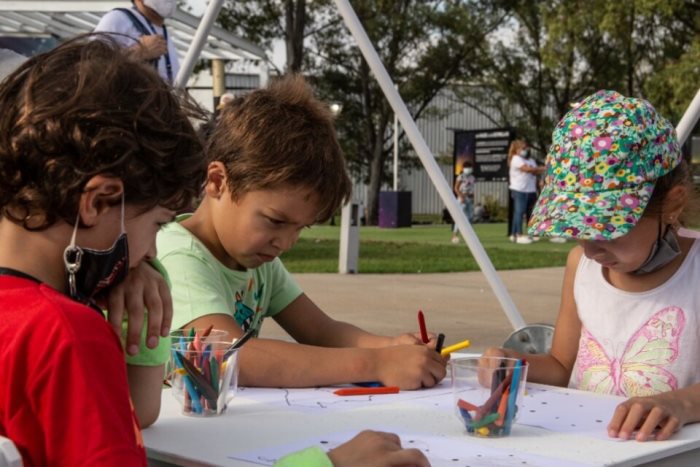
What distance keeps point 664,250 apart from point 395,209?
22.7 metres

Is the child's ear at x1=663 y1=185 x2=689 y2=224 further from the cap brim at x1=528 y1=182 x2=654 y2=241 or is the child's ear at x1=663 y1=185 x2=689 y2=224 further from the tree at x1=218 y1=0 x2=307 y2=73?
the tree at x1=218 y1=0 x2=307 y2=73

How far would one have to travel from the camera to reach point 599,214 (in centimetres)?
229

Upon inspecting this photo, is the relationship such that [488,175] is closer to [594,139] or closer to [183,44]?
[183,44]

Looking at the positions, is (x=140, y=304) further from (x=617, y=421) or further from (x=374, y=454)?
(x=617, y=421)

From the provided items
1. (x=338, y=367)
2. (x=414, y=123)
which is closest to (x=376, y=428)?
(x=338, y=367)

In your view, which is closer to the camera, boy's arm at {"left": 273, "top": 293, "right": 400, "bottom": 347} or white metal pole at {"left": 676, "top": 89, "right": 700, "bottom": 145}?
boy's arm at {"left": 273, "top": 293, "right": 400, "bottom": 347}

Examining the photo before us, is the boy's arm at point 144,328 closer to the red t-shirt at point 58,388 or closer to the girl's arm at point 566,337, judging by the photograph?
the red t-shirt at point 58,388

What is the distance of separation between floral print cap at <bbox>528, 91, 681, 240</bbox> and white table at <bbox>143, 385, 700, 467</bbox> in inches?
15.8

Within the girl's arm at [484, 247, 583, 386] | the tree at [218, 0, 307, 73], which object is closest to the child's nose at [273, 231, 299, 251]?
the girl's arm at [484, 247, 583, 386]

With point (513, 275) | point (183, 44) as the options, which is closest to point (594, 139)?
point (513, 275)

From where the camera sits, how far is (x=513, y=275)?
1129cm

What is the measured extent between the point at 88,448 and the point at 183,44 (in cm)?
1391

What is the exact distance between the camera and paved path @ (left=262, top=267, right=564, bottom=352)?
Answer: 23.6 ft

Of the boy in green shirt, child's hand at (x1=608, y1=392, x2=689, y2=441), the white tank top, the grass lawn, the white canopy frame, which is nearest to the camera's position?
child's hand at (x1=608, y1=392, x2=689, y2=441)
